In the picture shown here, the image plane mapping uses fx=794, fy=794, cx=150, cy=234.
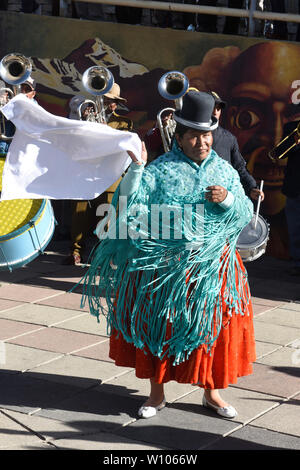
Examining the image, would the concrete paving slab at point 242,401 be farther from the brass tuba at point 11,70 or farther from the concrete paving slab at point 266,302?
the brass tuba at point 11,70

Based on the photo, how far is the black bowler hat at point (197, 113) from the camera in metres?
4.28

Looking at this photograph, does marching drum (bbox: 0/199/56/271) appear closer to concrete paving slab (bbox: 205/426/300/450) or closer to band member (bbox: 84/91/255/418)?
band member (bbox: 84/91/255/418)

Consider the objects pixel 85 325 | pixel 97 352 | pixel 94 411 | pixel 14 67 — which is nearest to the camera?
pixel 94 411

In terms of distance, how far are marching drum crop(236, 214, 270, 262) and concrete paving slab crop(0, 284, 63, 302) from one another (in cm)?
176

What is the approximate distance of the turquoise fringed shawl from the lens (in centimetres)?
427

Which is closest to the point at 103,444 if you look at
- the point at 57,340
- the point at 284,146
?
the point at 57,340

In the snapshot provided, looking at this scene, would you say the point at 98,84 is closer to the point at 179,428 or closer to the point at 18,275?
the point at 18,275

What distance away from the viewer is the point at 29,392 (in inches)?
186

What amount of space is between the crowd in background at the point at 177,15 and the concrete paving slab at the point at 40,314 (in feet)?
13.6

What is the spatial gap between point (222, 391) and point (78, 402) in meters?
0.87

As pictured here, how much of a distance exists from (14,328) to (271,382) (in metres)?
2.06

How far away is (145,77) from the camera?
8836 mm

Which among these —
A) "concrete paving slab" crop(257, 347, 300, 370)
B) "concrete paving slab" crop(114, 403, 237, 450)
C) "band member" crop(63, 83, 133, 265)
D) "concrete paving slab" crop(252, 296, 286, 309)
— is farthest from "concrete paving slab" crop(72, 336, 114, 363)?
"band member" crop(63, 83, 133, 265)
